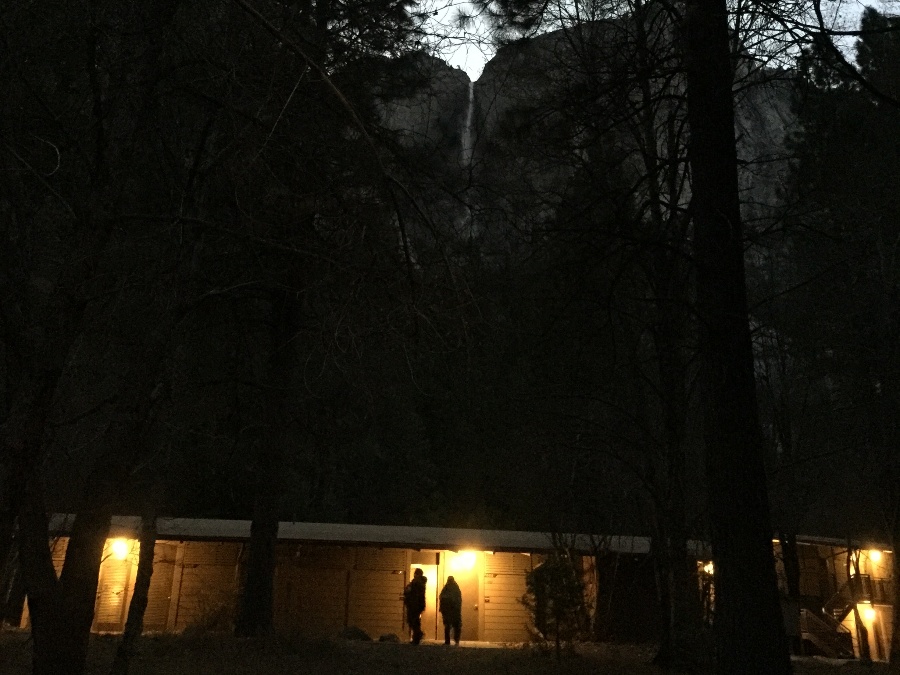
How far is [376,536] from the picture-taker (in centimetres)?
1781

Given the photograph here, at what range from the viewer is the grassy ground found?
881 centimetres

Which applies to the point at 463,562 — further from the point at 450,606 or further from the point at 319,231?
the point at 319,231

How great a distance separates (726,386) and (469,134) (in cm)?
299

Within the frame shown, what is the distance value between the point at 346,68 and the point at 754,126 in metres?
4.88

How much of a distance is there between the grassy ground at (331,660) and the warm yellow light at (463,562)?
5436 mm

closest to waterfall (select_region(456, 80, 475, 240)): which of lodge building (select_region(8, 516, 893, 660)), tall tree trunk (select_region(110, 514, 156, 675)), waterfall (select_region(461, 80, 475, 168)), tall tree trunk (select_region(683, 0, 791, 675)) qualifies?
waterfall (select_region(461, 80, 475, 168))

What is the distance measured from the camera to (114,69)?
17.1 ft

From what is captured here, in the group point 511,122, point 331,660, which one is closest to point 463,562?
point 331,660

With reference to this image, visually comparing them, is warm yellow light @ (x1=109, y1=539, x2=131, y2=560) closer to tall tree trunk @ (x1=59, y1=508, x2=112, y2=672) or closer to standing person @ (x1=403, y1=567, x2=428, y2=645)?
standing person @ (x1=403, y1=567, x2=428, y2=645)

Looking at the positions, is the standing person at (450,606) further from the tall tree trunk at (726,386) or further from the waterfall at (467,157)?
the waterfall at (467,157)

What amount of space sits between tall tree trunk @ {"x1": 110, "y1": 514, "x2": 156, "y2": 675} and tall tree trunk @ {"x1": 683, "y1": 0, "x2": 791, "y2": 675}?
4876mm

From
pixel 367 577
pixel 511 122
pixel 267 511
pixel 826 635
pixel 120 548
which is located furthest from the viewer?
pixel 826 635

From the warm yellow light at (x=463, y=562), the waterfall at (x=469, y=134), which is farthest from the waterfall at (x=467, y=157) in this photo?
the warm yellow light at (x=463, y=562)

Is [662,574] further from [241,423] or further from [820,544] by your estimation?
[820,544]
